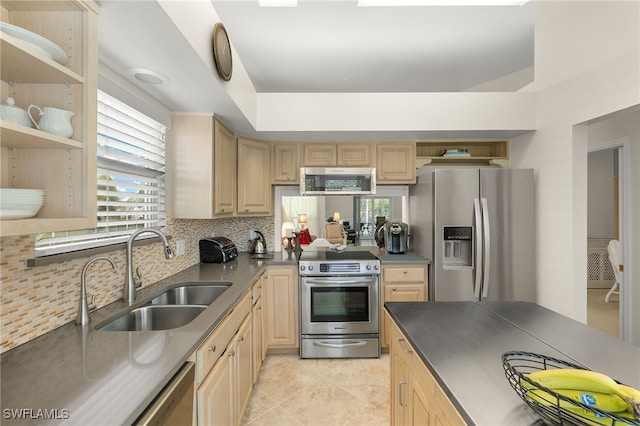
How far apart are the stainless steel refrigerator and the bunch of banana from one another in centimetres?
197

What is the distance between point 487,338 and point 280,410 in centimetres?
160

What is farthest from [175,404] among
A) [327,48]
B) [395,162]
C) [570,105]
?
[570,105]

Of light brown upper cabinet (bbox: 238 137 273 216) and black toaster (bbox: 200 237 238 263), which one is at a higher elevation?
light brown upper cabinet (bbox: 238 137 273 216)

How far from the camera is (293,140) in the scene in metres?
3.14

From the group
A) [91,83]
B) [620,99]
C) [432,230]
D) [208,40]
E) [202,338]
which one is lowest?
[202,338]

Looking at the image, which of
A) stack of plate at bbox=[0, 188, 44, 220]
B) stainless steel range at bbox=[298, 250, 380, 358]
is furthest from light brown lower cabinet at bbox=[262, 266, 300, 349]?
stack of plate at bbox=[0, 188, 44, 220]

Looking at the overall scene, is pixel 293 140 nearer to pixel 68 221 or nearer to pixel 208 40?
pixel 208 40

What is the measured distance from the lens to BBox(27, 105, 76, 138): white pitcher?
2.99 feet

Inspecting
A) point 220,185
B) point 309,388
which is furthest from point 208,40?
point 309,388

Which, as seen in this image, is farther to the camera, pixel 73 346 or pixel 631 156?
pixel 631 156

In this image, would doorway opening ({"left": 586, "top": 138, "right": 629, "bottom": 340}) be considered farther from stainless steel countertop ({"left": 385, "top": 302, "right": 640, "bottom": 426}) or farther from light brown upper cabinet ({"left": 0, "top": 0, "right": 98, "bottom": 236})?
light brown upper cabinet ({"left": 0, "top": 0, "right": 98, "bottom": 236})

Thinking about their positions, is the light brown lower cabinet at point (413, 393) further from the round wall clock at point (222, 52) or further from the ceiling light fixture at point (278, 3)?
the ceiling light fixture at point (278, 3)

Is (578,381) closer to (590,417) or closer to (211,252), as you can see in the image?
(590,417)

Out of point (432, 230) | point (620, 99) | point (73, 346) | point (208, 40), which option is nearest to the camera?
point (73, 346)
